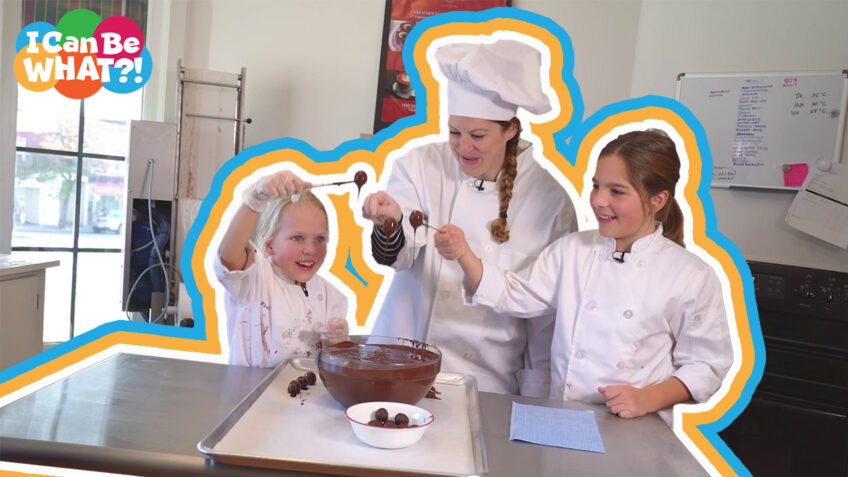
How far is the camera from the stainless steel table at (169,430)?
3.02 feet

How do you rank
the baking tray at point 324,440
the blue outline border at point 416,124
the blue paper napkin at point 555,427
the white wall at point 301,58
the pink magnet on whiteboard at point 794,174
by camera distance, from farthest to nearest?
the white wall at point 301,58, the pink magnet on whiteboard at point 794,174, the blue outline border at point 416,124, the blue paper napkin at point 555,427, the baking tray at point 324,440

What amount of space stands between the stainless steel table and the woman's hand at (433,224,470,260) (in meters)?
0.28

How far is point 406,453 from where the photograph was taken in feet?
3.19

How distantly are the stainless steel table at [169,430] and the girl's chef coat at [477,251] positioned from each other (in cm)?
15

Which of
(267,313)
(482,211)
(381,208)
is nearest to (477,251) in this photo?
(482,211)

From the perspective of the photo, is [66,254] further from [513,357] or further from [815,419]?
[815,419]

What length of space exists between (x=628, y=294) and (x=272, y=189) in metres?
0.73

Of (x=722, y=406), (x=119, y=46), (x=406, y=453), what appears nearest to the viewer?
(x=406, y=453)

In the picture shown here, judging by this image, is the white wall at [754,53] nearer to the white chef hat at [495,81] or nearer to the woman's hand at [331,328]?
the white chef hat at [495,81]

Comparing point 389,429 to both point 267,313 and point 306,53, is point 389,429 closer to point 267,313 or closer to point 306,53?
point 267,313

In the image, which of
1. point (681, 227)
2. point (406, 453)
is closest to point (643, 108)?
point (681, 227)

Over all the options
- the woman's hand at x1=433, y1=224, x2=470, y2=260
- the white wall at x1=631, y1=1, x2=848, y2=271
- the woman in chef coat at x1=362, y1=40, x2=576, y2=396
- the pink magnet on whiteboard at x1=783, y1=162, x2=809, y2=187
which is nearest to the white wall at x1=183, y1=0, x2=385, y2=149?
the white wall at x1=631, y1=1, x2=848, y2=271

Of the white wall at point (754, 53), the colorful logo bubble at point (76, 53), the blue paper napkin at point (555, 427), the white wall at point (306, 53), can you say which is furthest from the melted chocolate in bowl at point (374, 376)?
the colorful logo bubble at point (76, 53)

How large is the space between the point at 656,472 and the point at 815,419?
158cm
